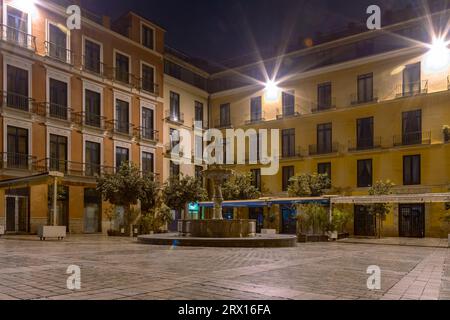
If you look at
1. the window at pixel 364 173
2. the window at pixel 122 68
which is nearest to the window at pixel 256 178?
the window at pixel 364 173

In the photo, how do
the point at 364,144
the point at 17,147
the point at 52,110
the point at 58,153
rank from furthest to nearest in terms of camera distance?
the point at 364,144 → the point at 58,153 → the point at 52,110 → the point at 17,147

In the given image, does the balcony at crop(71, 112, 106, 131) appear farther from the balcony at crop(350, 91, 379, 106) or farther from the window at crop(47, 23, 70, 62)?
Answer: the balcony at crop(350, 91, 379, 106)

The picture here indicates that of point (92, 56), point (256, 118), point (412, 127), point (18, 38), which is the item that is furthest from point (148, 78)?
point (412, 127)

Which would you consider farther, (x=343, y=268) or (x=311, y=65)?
(x=311, y=65)

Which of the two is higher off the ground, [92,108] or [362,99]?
[362,99]

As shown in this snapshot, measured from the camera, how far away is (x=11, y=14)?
1108 inches

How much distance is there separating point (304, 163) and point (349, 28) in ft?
38.8

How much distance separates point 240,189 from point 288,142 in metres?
6.18

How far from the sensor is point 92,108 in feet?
111

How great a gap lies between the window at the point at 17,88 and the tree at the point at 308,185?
1953 cm

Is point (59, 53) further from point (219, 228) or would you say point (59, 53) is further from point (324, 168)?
point (324, 168)

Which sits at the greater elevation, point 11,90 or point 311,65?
point 311,65
